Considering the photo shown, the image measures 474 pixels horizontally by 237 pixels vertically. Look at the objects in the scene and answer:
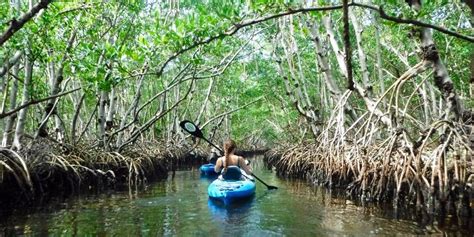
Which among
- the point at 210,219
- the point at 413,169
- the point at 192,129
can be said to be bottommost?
the point at 210,219

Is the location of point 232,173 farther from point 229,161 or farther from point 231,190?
point 231,190

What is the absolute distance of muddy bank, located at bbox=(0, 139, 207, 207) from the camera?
20.3ft

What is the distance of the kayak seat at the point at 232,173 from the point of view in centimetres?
719

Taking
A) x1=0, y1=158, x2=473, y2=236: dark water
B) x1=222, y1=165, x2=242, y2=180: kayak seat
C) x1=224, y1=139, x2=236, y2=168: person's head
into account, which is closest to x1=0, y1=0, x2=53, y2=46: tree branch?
x1=0, y1=158, x2=473, y2=236: dark water

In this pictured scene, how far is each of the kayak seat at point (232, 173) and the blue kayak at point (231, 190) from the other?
162 millimetres

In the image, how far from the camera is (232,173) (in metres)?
7.27

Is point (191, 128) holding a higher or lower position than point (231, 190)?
higher

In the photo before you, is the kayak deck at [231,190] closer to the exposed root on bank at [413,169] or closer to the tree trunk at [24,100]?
the exposed root on bank at [413,169]

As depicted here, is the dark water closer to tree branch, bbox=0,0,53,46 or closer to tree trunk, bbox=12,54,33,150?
tree trunk, bbox=12,54,33,150

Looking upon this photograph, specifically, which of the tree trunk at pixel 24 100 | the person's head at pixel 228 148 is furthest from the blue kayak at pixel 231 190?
the tree trunk at pixel 24 100

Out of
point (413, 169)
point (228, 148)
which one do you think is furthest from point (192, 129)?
point (413, 169)

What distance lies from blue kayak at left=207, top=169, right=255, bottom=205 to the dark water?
0.48 feet

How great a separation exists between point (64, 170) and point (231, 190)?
10.4 ft

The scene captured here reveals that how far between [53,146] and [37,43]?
218 centimetres
